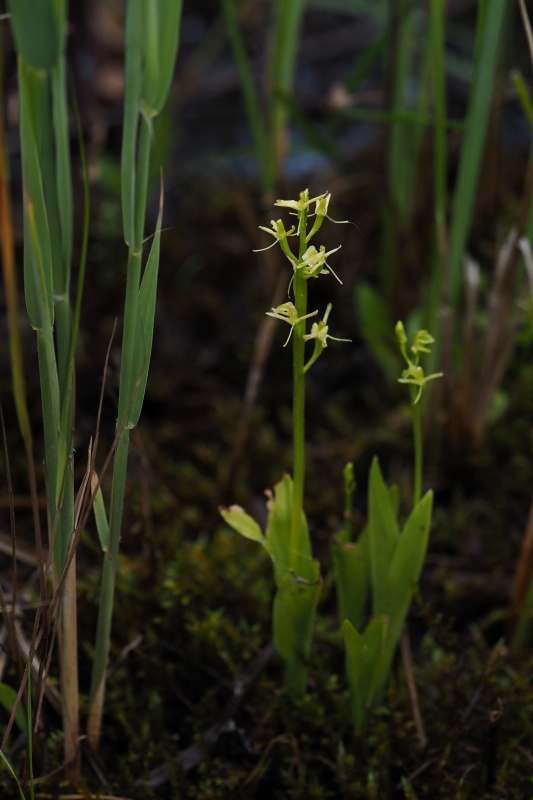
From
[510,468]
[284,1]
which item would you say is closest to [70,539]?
[510,468]

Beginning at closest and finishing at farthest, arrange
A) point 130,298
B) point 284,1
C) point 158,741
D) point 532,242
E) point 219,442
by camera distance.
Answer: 1. point 130,298
2. point 158,741
3. point 532,242
4. point 284,1
5. point 219,442

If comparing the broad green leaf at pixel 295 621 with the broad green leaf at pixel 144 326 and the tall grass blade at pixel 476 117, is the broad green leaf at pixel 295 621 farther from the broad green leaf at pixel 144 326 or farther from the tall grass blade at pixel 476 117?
the tall grass blade at pixel 476 117

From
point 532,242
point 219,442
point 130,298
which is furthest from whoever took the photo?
point 219,442

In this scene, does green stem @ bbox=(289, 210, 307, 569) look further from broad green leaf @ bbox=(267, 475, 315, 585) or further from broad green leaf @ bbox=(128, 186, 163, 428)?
broad green leaf @ bbox=(128, 186, 163, 428)

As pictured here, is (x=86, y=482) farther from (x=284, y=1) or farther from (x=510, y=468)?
(x=284, y=1)

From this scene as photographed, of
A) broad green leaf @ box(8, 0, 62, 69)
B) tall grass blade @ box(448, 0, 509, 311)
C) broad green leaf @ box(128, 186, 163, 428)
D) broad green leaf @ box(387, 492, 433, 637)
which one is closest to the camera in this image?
broad green leaf @ box(8, 0, 62, 69)

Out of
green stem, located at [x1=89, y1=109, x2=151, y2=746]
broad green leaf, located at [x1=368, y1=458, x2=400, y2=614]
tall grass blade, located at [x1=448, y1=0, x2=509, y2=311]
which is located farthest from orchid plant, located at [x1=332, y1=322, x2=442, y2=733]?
tall grass blade, located at [x1=448, y1=0, x2=509, y2=311]

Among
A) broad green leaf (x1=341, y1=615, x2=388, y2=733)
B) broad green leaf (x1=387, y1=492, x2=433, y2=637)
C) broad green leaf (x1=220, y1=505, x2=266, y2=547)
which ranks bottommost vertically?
broad green leaf (x1=341, y1=615, x2=388, y2=733)
